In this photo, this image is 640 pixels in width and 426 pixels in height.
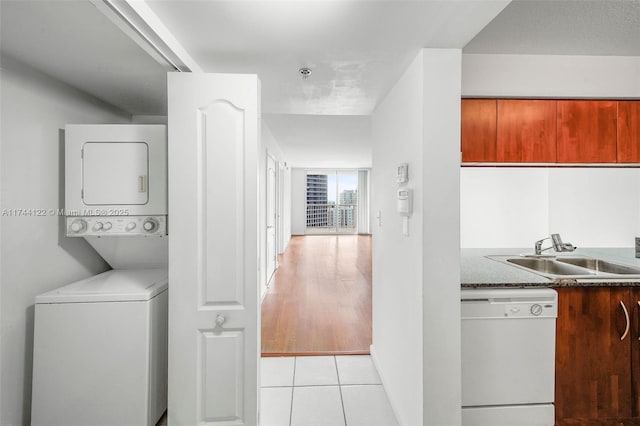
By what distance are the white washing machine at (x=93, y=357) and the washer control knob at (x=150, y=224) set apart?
358 millimetres

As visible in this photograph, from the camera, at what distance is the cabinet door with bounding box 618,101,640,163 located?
212cm

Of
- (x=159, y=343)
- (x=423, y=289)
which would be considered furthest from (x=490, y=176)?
(x=159, y=343)

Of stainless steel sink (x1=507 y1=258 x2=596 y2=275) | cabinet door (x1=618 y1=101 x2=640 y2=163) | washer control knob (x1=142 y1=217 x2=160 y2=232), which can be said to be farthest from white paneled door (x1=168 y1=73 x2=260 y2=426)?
cabinet door (x1=618 y1=101 x2=640 y2=163)

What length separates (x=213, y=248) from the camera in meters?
1.63

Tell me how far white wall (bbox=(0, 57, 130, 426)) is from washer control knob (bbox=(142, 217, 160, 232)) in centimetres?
48

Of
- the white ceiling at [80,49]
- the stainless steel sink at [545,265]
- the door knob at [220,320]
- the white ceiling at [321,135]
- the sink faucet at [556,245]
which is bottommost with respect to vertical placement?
the door knob at [220,320]

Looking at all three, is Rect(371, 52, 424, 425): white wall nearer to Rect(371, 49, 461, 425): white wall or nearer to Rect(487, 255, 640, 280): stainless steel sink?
Rect(371, 49, 461, 425): white wall

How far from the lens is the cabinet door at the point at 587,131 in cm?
209

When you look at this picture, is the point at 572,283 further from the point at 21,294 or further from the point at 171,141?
the point at 21,294

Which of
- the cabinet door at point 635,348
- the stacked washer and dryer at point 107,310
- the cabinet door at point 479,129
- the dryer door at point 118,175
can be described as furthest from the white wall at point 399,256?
the dryer door at point 118,175

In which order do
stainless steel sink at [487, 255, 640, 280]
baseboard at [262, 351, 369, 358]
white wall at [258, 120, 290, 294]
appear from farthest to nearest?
white wall at [258, 120, 290, 294], baseboard at [262, 351, 369, 358], stainless steel sink at [487, 255, 640, 280]

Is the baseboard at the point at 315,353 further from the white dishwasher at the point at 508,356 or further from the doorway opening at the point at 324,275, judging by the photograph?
the white dishwasher at the point at 508,356

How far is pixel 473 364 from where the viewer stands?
1.77 m

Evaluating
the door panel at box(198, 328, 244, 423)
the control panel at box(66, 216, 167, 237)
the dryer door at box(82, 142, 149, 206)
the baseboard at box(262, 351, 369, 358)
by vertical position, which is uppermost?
the dryer door at box(82, 142, 149, 206)
